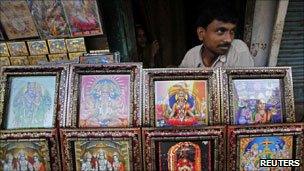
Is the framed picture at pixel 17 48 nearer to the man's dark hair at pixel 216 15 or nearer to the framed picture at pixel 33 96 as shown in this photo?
the framed picture at pixel 33 96

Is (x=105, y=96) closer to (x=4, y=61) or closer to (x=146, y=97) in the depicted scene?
(x=146, y=97)

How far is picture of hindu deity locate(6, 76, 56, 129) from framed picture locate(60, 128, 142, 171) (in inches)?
8.3

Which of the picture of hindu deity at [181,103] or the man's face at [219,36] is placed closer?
the picture of hindu deity at [181,103]

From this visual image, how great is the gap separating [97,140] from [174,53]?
2167 millimetres

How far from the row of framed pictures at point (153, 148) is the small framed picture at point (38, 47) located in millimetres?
1227

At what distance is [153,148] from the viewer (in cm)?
260

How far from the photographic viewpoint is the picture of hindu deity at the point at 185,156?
8.54ft

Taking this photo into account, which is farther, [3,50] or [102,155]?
A: [3,50]

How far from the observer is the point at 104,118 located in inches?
105

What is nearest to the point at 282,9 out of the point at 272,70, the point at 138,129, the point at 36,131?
the point at 272,70

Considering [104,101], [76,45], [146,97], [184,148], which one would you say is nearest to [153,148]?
[184,148]

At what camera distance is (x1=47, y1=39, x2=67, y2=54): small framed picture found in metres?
3.62

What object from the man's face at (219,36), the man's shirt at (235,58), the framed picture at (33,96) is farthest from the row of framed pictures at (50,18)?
the man's shirt at (235,58)

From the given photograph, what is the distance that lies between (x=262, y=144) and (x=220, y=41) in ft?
3.06
